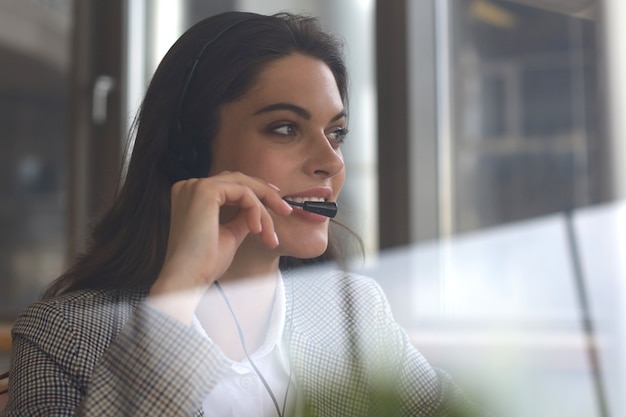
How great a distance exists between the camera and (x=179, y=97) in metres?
0.63

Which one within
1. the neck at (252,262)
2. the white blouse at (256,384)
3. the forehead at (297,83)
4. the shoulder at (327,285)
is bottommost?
the white blouse at (256,384)

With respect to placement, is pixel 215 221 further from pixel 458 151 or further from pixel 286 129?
pixel 458 151

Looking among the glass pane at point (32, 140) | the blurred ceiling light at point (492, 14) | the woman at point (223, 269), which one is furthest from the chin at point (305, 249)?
the glass pane at point (32, 140)

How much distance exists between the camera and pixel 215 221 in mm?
583

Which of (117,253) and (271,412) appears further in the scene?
(117,253)

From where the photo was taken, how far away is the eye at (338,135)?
1.84ft

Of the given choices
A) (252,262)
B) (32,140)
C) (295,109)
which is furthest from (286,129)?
(32,140)

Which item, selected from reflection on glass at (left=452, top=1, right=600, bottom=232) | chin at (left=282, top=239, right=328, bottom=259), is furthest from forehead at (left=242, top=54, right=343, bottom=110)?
reflection on glass at (left=452, top=1, right=600, bottom=232)

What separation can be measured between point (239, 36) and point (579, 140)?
83 cm

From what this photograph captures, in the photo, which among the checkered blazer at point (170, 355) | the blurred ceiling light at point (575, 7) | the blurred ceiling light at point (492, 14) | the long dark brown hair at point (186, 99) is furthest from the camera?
the blurred ceiling light at point (492, 14)

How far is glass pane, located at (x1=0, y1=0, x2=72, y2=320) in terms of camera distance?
6.66 ft

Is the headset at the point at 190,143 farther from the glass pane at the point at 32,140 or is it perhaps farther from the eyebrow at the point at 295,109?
the glass pane at the point at 32,140

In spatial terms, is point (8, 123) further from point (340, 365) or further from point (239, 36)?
point (340, 365)

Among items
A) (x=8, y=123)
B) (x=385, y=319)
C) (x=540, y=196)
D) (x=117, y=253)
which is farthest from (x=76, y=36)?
(x=385, y=319)
